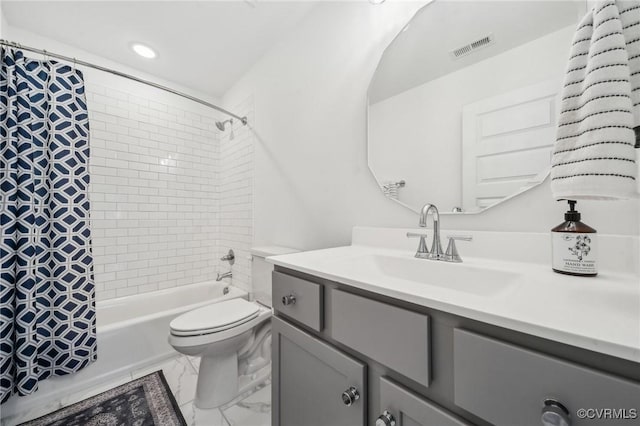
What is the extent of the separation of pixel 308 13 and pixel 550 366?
2004 mm

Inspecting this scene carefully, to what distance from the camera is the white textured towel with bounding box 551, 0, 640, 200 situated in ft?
1.53

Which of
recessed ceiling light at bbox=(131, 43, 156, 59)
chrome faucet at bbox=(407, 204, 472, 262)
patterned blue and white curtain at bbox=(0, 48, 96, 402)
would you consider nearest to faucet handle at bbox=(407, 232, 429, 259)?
chrome faucet at bbox=(407, 204, 472, 262)

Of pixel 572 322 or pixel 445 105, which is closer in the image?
pixel 572 322

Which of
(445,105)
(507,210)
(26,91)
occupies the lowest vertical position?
(507,210)

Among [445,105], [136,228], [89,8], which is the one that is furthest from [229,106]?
[445,105]

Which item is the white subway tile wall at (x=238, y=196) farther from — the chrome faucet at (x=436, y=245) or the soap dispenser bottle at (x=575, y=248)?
the soap dispenser bottle at (x=575, y=248)

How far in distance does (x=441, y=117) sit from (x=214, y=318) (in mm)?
1515

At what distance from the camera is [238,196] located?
2311 millimetres

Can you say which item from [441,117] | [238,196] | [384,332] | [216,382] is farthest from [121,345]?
[441,117]

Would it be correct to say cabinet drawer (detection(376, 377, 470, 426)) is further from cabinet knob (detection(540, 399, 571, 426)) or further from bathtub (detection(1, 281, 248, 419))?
bathtub (detection(1, 281, 248, 419))

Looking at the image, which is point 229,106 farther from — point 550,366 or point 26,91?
point 550,366

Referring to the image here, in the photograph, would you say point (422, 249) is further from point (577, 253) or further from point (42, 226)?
point (42, 226)

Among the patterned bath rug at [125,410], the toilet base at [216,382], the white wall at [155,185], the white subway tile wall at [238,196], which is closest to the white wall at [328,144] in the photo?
the white subway tile wall at [238,196]

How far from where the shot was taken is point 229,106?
2.47m
